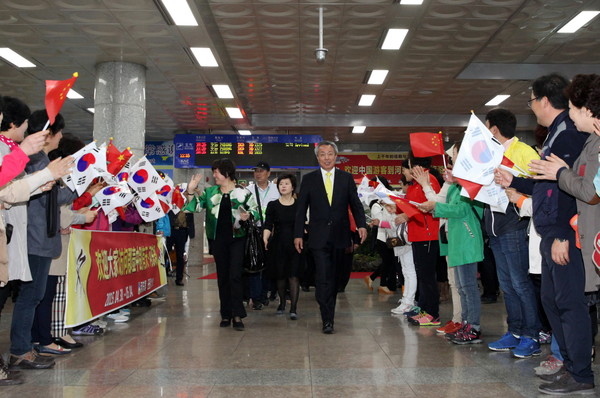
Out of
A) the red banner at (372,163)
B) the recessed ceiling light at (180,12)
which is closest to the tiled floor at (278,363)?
the recessed ceiling light at (180,12)

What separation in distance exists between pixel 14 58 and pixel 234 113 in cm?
543

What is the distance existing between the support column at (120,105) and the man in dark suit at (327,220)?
5127 mm

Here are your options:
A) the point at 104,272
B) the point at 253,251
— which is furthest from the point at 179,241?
the point at 104,272

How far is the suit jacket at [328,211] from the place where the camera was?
5.86 metres

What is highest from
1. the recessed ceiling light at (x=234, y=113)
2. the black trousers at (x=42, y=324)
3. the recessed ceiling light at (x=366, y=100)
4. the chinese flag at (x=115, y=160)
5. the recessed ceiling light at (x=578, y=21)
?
the recessed ceiling light at (x=578, y=21)

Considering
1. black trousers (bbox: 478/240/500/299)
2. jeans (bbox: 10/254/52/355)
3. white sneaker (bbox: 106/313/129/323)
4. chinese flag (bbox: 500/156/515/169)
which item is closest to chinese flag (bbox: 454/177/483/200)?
chinese flag (bbox: 500/156/515/169)

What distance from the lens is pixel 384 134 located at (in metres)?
18.0

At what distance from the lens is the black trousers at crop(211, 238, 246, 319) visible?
5969 millimetres

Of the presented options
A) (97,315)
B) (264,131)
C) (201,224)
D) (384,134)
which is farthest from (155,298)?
(384,134)

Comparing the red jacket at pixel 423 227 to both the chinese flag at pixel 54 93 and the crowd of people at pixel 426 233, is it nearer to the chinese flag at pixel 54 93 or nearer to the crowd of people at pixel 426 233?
the crowd of people at pixel 426 233

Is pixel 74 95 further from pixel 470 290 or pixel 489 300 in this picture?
pixel 470 290

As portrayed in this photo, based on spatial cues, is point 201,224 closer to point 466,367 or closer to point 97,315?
point 97,315

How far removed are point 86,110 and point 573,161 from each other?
13.5 metres

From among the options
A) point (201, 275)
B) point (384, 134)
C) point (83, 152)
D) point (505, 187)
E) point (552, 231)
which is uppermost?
point (384, 134)
